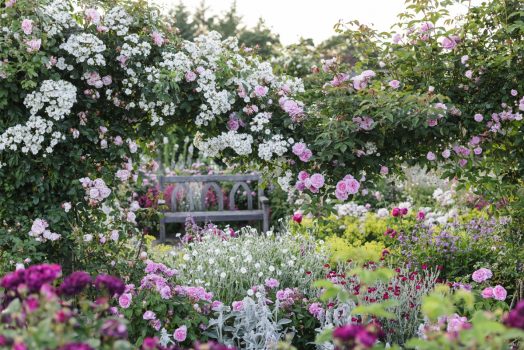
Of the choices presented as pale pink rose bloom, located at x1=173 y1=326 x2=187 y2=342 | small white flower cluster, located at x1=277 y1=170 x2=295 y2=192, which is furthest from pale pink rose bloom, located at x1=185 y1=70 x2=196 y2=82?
pale pink rose bloom, located at x1=173 y1=326 x2=187 y2=342

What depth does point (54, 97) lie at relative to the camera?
3.22m

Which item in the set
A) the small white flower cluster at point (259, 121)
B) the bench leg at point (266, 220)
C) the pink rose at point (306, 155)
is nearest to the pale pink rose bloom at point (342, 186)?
the pink rose at point (306, 155)

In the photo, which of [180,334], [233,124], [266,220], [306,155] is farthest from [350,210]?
[180,334]

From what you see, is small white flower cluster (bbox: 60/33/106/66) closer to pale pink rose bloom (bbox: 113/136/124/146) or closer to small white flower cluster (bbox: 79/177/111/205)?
pale pink rose bloom (bbox: 113/136/124/146)

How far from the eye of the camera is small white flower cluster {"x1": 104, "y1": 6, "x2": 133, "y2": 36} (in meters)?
3.33

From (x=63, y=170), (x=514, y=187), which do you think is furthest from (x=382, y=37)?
(x=63, y=170)

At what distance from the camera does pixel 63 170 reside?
3.44 meters

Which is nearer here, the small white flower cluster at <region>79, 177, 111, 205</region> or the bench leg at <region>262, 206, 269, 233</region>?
the small white flower cluster at <region>79, 177, 111, 205</region>

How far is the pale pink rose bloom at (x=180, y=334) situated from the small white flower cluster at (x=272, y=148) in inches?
40.0

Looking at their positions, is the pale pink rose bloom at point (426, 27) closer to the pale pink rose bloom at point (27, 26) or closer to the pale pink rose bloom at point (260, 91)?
the pale pink rose bloom at point (260, 91)

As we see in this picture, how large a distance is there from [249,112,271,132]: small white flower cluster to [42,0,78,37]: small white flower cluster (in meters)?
1.07

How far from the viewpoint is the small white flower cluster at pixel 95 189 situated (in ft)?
11.0

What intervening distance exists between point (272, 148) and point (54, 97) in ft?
3.80

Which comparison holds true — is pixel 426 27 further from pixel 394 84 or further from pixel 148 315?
pixel 148 315
